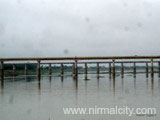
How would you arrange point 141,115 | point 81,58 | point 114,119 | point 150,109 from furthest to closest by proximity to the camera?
point 81,58
point 150,109
point 141,115
point 114,119

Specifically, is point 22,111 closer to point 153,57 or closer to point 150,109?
point 150,109

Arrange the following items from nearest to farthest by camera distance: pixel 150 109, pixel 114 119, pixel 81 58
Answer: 1. pixel 114 119
2. pixel 150 109
3. pixel 81 58

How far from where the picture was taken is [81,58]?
20766 millimetres

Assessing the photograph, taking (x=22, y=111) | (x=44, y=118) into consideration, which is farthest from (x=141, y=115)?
(x=22, y=111)

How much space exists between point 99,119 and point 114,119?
0.35m

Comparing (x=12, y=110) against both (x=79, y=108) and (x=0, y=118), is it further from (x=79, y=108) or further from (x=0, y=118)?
(x=79, y=108)

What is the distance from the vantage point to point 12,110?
7.08m

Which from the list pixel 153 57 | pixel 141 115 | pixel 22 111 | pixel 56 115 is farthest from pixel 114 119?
pixel 153 57

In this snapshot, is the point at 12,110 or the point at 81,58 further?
the point at 81,58

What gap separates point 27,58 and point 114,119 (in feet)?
53.0

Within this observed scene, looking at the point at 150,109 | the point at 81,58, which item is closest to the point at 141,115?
the point at 150,109

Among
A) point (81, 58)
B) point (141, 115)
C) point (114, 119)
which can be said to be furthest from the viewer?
point (81, 58)

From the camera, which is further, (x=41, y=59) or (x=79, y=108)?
(x=41, y=59)

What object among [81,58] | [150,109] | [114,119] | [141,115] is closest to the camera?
→ [114,119]
